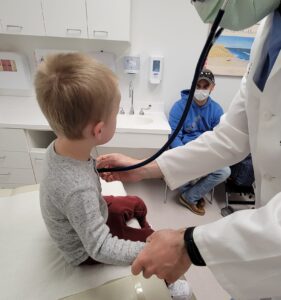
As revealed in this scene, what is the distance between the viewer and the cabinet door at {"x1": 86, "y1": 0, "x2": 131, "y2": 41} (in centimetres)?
173

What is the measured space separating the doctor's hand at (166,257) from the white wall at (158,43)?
6.19 feet

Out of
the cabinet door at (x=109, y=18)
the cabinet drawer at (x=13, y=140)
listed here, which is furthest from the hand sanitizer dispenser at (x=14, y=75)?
the cabinet door at (x=109, y=18)

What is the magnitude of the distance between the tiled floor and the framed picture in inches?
47.1

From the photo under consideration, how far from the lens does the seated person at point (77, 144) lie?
23.5 inches

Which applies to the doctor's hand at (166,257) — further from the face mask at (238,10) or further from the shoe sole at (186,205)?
the shoe sole at (186,205)

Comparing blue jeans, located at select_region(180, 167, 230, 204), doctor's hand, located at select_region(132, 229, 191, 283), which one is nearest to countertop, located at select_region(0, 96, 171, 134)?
blue jeans, located at select_region(180, 167, 230, 204)

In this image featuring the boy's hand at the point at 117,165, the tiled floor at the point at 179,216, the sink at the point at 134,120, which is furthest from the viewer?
the sink at the point at 134,120

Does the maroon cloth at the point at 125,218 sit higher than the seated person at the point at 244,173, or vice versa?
the maroon cloth at the point at 125,218

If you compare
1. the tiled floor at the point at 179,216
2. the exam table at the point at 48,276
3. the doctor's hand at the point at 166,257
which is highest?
the doctor's hand at the point at 166,257

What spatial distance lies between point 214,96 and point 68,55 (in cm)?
203

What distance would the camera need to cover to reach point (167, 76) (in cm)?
227

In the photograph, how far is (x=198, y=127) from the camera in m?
2.23

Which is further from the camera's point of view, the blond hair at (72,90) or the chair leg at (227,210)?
the chair leg at (227,210)

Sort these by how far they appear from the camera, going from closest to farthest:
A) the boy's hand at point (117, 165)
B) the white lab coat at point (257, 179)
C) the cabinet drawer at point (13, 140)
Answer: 1. the white lab coat at point (257, 179)
2. the boy's hand at point (117, 165)
3. the cabinet drawer at point (13, 140)
